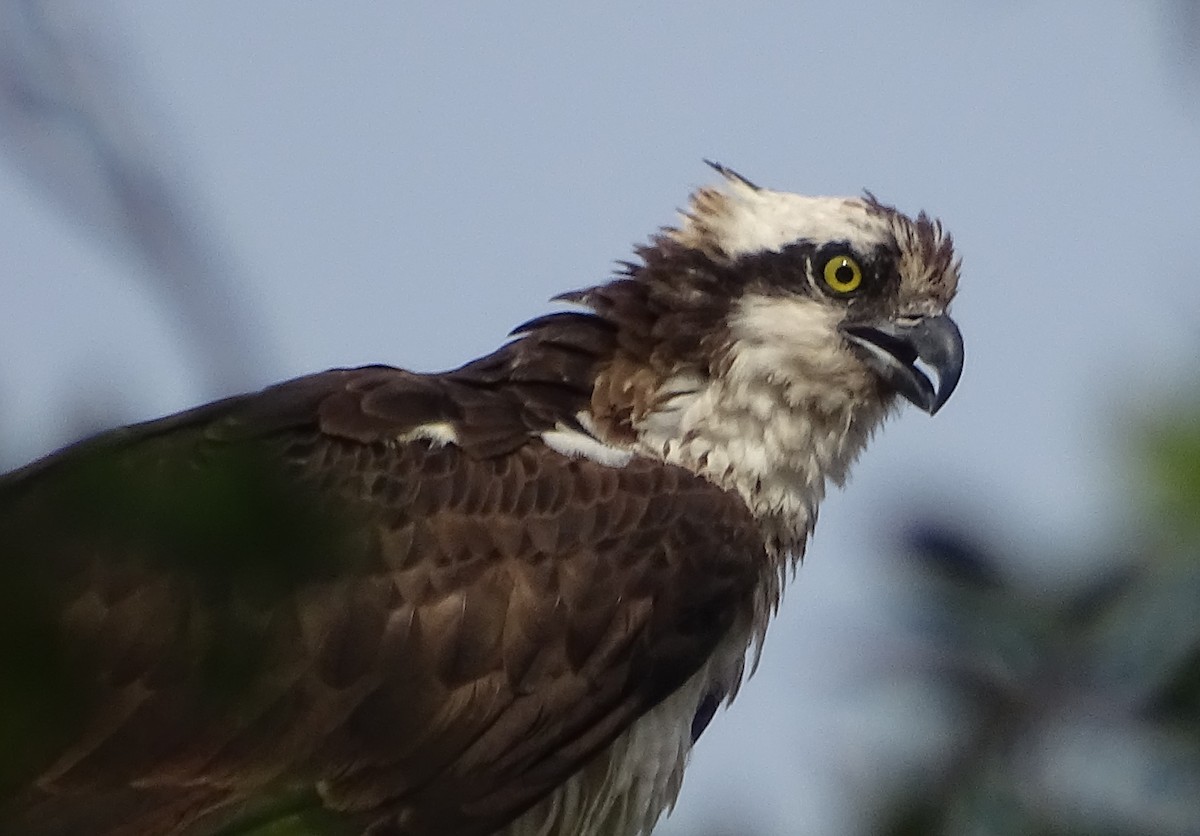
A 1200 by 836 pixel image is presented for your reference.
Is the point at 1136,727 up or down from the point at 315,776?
up

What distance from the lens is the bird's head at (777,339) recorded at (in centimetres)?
Result: 584

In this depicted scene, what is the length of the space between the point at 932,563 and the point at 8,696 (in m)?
1.62

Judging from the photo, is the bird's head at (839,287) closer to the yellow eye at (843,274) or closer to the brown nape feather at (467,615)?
the yellow eye at (843,274)

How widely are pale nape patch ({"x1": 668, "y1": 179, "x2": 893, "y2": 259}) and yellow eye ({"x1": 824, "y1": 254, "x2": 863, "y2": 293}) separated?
2.8 inches

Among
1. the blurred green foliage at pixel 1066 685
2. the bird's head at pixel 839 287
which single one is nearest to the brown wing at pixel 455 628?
the bird's head at pixel 839 287

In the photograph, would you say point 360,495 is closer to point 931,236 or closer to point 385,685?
point 385,685

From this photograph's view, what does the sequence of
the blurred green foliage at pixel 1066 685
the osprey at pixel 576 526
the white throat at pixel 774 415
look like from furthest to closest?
the white throat at pixel 774 415 → the osprey at pixel 576 526 → the blurred green foliage at pixel 1066 685

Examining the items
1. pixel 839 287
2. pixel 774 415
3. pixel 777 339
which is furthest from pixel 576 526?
pixel 839 287

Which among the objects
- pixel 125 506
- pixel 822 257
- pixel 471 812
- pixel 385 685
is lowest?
pixel 471 812

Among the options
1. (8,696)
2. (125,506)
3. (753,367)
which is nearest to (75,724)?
(8,696)

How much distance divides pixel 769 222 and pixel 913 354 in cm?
71

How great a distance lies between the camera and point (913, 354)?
241 inches

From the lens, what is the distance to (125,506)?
1.46 meters

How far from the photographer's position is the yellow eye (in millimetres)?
6164
